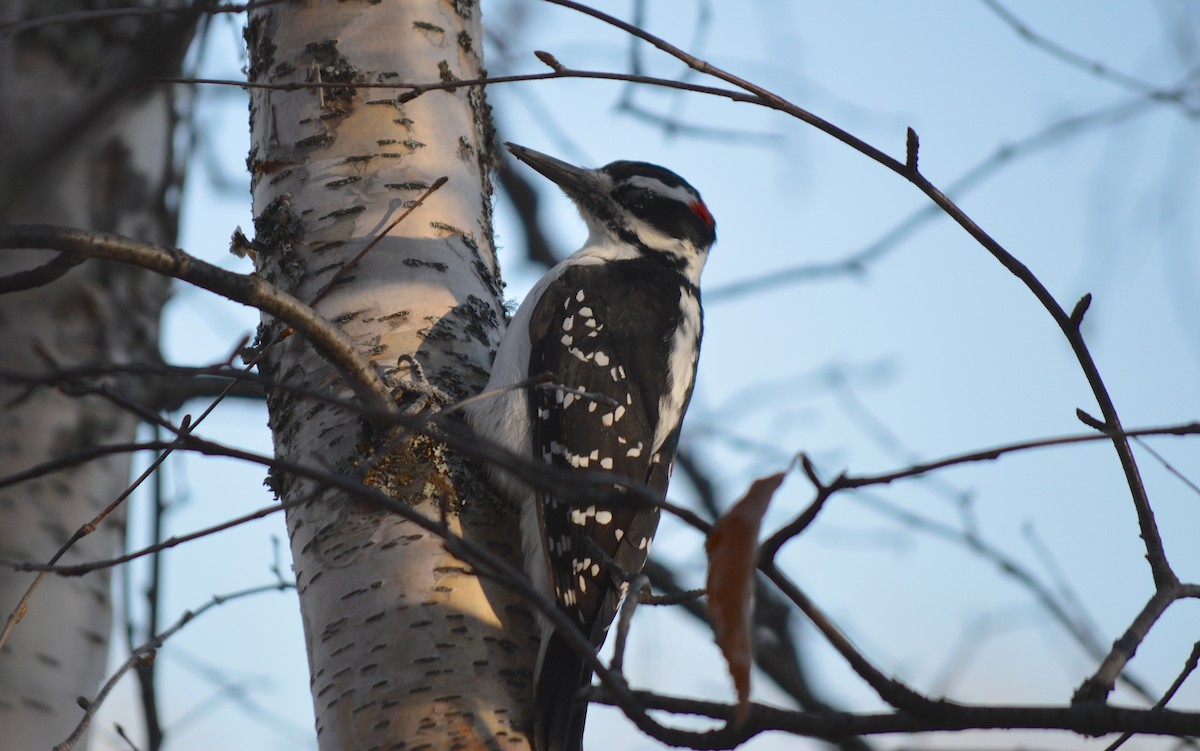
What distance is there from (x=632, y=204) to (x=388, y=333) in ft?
5.79

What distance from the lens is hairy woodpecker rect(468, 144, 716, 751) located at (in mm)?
2881

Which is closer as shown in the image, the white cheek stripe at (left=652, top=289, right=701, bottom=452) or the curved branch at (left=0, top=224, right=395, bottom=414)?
the curved branch at (left=0, top=224, right=395, bottom=414)

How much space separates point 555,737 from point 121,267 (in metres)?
1.45

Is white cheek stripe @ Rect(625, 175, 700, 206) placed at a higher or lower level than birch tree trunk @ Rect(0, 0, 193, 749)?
higher

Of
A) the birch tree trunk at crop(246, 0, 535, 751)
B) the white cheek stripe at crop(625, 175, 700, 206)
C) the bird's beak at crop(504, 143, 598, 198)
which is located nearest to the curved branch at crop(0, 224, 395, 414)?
the birch tree trunk at crop(246, 0, 535, 751)

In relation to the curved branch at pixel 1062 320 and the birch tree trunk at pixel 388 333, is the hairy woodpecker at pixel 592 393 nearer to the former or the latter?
the birch tree trunk at pixel 388 333

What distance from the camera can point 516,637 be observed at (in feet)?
7.89

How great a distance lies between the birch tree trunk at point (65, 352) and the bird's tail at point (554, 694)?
1012 mm

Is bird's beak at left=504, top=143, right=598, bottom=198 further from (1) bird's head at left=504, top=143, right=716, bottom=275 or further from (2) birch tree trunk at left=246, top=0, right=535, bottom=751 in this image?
(2) birch tree trunk at left=246, top=0, right=535, bottom=751

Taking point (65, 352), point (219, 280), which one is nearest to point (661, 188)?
point (65, 352)

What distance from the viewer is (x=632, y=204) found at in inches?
169

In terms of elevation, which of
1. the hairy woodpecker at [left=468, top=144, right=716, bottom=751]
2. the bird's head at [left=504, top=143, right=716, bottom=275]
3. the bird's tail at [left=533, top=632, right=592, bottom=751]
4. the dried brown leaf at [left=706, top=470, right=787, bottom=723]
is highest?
the bird's head at [left=504, top=143, right=716, bottom=275]

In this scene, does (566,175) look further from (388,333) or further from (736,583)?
(736,583)

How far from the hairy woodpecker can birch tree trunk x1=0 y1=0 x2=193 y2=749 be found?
3.00 ft
